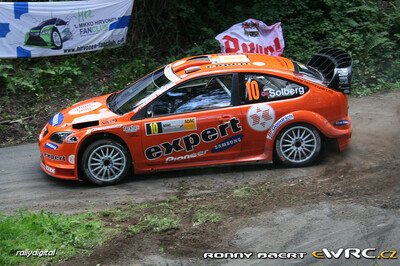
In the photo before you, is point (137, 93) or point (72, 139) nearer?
point (72, 139)

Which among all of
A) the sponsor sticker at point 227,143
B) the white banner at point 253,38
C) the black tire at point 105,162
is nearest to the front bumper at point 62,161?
the black tire at point 105,162

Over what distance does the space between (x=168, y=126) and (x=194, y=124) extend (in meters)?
0.36

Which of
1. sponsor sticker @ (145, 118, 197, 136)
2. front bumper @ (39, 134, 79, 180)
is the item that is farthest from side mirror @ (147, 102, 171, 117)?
front bumper @ (39, 134, 79, 180)

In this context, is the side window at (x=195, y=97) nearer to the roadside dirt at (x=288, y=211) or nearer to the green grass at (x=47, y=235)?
the roadside dirt at (x=288, y=211)

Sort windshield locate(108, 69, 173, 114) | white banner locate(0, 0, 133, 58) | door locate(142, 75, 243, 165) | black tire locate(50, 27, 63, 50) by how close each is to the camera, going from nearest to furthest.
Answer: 1. door locate(142, 75, 243, 165)
2. windshield locate(108, 69, 173, 114)
3. white banner locate(0, 0, 133, 58)
4. black tire locate(50, 27, 63, 50)

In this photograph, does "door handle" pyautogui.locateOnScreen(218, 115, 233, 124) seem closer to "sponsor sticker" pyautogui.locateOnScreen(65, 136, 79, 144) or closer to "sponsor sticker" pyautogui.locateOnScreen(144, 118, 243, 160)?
"sponsor sticker" pyautogui.locateOnScreen(144, 118, 243, 160)

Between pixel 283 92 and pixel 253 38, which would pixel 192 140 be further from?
pixel 253 38

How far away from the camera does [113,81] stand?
13.3 metres

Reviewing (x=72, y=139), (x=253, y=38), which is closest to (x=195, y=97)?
(x=72, y=139)

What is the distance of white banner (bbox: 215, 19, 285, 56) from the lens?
13.4 meters

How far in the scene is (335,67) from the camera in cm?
873

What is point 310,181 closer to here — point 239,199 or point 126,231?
point 239,199

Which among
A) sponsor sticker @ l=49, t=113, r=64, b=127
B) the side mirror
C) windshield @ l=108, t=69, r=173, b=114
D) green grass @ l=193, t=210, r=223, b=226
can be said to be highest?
windshield @ l=108, t=69, r=173, b=114

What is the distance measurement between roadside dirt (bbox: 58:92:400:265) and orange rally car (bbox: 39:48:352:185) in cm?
35
